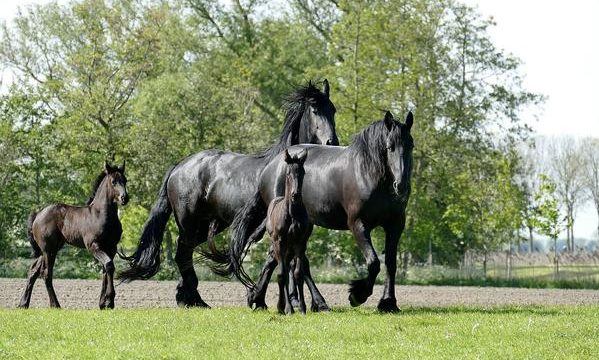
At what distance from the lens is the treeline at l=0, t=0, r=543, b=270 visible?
36812 mm

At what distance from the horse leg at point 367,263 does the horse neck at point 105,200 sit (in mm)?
4025

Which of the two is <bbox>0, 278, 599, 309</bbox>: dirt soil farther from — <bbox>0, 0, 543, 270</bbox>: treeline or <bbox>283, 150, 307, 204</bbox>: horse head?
<bbox>0, 0, 543, 270</bbox>: treeline

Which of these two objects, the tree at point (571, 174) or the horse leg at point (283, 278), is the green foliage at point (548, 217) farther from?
the tree at point (571, 174)

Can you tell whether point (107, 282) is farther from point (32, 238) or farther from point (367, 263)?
point (367, 263)

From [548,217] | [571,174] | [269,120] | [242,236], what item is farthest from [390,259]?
[571,174]

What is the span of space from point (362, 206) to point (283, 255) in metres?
1.39

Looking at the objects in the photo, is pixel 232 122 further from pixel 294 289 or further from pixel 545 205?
pixel 294 289

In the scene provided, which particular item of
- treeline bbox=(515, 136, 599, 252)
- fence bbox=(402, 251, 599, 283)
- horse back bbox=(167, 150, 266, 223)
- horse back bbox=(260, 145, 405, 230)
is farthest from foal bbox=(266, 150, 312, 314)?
treeline bbox=(515, 136, 599, 252)

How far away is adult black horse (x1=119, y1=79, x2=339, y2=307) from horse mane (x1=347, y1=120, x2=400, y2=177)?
161 centimetres

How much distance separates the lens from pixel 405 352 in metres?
10.1

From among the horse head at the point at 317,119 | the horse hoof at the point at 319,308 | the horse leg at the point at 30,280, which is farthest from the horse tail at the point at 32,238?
the horse hoof at the point at 319,308

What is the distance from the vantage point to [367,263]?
543 inches

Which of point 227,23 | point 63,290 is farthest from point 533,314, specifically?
point 227,23

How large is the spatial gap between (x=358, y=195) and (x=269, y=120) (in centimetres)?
Answer: 3656
